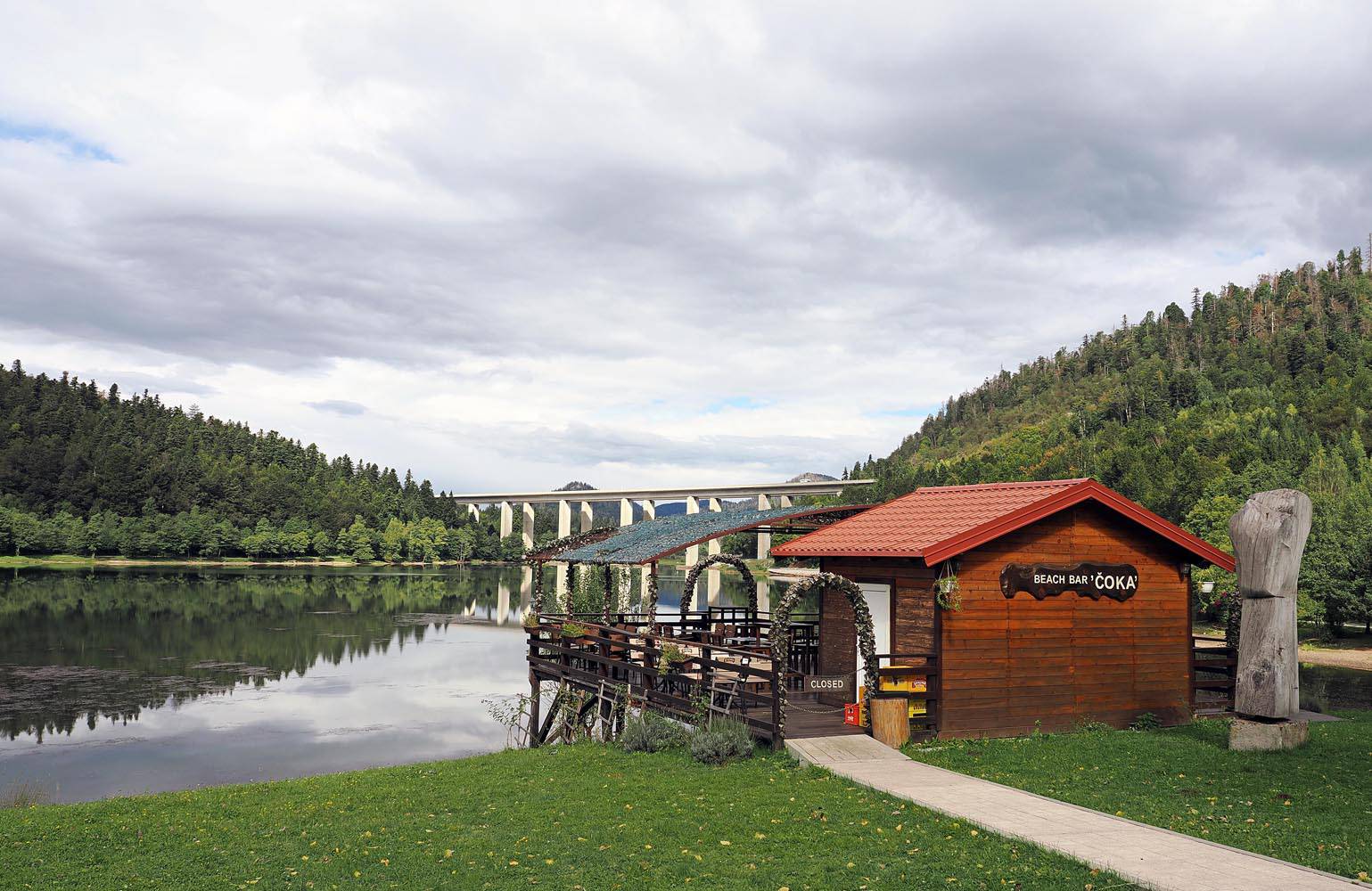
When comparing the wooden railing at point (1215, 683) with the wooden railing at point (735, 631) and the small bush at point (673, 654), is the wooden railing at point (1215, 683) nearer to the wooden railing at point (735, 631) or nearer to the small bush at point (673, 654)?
the wooden railing at point (735, 631)

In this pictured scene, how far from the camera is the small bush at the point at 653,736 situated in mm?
16797

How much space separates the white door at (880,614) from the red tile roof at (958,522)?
857 mm

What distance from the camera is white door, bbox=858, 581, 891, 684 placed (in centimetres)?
1795

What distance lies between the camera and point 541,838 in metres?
11.3

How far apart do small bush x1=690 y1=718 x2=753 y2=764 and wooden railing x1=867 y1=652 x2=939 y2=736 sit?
2.21 metres

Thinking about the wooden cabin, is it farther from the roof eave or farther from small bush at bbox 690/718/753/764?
small bush at bbox 690/718/753/764

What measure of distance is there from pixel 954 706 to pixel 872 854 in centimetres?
713

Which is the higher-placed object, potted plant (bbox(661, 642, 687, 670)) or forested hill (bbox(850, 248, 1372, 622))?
forested hill (bbox(850, 248, 1372, 622))

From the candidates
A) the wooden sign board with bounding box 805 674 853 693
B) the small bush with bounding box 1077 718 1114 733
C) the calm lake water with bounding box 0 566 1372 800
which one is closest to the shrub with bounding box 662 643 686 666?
the wooden sign board with bounding box 805 674 853 693

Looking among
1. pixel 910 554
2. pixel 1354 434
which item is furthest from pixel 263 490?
pixel 910 554

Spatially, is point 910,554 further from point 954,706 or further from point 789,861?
point 789,861

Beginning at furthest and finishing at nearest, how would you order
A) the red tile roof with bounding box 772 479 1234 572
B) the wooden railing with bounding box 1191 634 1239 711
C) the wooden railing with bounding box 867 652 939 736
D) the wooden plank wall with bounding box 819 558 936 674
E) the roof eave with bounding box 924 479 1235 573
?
the wooden railing with bounding box 1191 634 1239 711 < the wooden plank wall with bounding box 819 558 936 674 < the red tile roof with bounding box 772 479 1234 572 < the roof eave with bounding box 924 479 1235 573 < the wooden railing with bounding box 867 652 939 736

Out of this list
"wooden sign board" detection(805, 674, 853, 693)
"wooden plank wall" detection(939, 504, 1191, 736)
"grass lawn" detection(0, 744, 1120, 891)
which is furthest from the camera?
"wooden plank wall" detection(939, 504, 1191, 736)

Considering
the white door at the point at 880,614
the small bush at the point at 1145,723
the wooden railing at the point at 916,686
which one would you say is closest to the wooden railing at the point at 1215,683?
the small bush at the point at 1145,723
